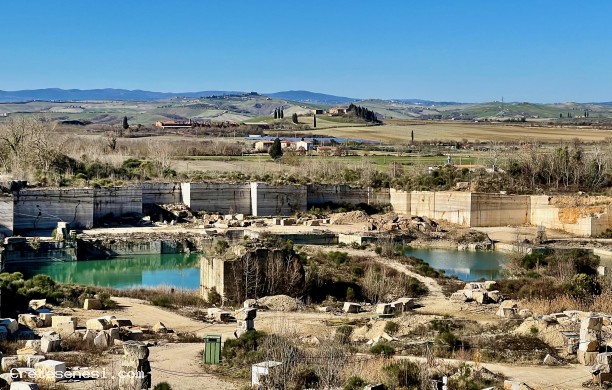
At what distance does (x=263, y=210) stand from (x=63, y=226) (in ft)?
41.7

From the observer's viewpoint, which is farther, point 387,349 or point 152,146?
point 152,146

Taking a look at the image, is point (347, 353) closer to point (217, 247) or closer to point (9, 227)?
point (217, 247)

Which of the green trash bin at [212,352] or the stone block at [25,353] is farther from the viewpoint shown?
the green trash bin at [212,352]

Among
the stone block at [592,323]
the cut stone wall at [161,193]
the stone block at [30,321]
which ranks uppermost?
the cut stone wall at [161,193]

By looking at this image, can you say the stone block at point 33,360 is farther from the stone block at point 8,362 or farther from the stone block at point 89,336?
the stone block at point 89,336

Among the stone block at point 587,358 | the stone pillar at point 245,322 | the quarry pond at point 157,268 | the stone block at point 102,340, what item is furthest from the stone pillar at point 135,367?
the quarry pond at point 157,268

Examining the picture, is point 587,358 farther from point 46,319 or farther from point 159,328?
point 46,319

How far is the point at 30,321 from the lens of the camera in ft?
71.4

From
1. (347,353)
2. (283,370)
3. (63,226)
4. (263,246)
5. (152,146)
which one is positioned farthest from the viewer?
(152,146)

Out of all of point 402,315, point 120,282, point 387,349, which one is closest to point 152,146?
point 120,282

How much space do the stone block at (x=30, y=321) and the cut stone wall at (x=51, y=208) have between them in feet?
75.2

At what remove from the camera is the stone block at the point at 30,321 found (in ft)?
70.9

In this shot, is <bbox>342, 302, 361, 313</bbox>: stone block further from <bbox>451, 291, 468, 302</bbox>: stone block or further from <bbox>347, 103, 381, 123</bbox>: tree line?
<bbox>347, 103, 381, 123</bbox>: tree line

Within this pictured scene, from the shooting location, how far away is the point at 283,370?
16.2m
